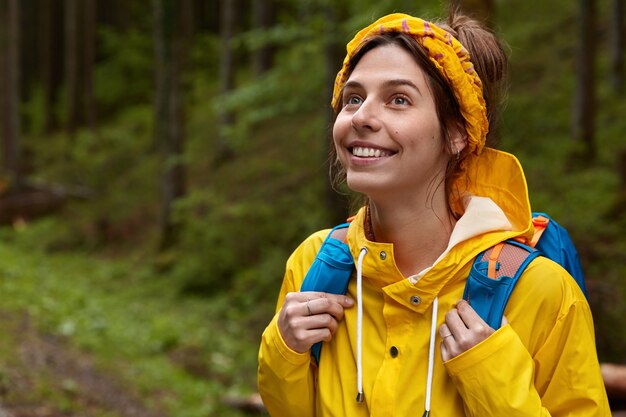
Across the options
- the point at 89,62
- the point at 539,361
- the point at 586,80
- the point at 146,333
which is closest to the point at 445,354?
the point at 539,361

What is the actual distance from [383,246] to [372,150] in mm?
293

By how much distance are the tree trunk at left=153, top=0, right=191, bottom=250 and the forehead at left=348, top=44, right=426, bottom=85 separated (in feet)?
49.5

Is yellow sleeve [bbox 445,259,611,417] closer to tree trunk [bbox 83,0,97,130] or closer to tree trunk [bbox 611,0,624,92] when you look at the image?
tree trunk [bbox 611,0,624,92]

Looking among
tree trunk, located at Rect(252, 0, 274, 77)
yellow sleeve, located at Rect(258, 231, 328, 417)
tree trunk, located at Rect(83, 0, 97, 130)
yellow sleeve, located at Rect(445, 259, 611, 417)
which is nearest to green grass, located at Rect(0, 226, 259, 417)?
yellow sleeve, located at Rect(258, 231, 328, 417)

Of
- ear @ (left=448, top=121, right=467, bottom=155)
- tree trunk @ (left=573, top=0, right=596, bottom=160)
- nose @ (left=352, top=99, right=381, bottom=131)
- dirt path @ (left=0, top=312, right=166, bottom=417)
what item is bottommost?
dirt path @ (left=0, top=312, right=166, bottom=417)

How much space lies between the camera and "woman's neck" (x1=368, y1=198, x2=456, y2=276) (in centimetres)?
237

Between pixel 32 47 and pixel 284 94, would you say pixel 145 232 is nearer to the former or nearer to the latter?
pixel 284 94

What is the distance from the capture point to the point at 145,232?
2044 centimetres

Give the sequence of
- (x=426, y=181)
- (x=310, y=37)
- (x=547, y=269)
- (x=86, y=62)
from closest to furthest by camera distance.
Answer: (x=547, y=269) → (x=426, y=181) → (x=310, y=37) → (x=86, y=62)

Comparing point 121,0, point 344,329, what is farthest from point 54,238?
point 121,0

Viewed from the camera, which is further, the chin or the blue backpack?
the chin

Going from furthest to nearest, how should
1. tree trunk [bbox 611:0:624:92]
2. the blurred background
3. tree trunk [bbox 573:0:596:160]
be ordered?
tree trunk [bbox 611:0:624:92] < tree trunk [bbox 573:0:596:160] < the blurred background

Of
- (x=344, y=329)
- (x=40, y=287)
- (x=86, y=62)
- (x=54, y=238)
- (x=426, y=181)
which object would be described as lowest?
(x=54, y=238)

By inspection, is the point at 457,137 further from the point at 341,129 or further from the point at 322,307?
the point at 322,307
